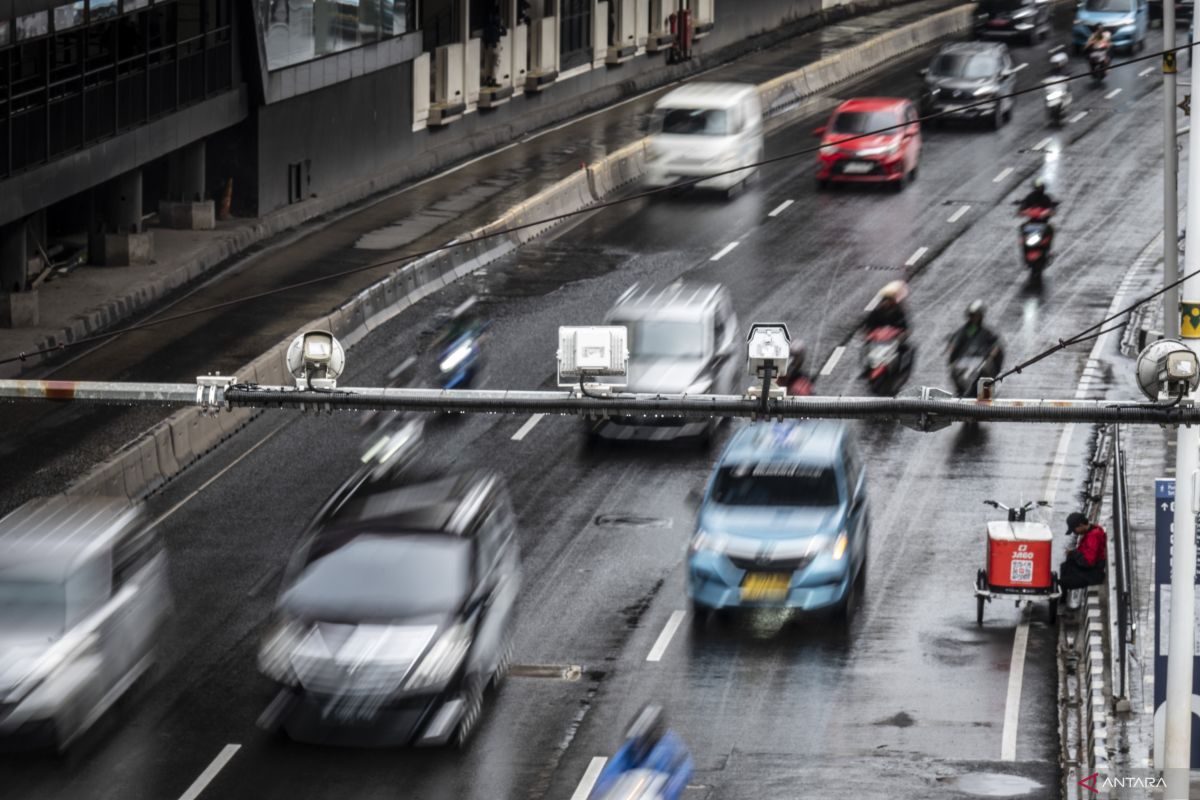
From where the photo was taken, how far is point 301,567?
2069cm


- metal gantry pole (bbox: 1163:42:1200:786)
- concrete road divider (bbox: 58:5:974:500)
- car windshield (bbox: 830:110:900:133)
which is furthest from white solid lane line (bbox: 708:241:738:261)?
metal gantry pole (bbox: 1163:42:1200:786)

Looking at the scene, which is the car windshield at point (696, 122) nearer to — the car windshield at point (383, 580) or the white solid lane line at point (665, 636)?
the white solid lane line at point (665, 636)

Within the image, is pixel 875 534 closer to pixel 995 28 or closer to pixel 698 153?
pixel 698 153

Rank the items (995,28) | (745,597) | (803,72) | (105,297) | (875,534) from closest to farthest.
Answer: (745,597), (875,534), (105,297), (803,72), (995,28)

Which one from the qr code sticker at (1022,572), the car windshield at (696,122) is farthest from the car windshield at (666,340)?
the car windshield at (696,122)

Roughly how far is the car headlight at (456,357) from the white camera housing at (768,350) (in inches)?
646

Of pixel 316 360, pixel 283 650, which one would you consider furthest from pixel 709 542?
pixel 316 360

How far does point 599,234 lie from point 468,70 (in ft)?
31.7

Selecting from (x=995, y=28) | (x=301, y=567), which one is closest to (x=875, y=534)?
(x=301, y=567)

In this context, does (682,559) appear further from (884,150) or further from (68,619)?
(884,150)

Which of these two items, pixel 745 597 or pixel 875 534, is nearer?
pixel 745 597

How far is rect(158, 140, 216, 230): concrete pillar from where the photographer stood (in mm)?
40250

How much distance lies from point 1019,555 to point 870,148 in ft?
75.3

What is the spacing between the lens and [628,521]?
26.3 metres
